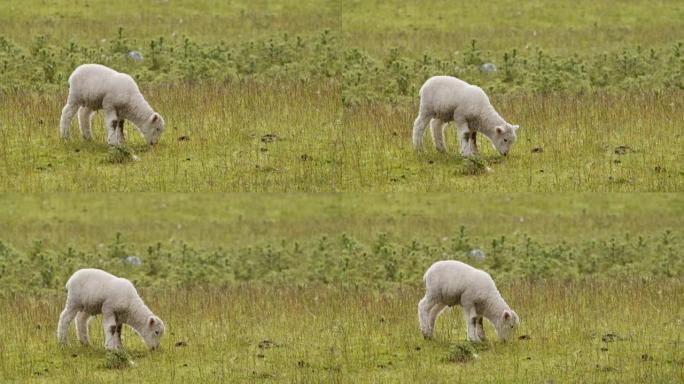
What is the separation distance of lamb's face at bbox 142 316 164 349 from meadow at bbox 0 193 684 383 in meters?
0.33

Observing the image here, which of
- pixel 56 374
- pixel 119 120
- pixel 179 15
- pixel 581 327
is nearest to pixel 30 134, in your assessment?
pixel 119 120

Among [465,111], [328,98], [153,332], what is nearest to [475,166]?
[465,111]

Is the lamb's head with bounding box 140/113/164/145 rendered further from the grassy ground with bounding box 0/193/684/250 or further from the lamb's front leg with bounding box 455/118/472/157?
the grassy ground with bounding box 0/193/684/250

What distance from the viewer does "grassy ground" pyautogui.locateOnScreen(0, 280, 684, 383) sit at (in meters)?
26.2

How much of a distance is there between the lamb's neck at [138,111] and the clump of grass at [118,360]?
588 cm

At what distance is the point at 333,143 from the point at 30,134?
23.5 feet

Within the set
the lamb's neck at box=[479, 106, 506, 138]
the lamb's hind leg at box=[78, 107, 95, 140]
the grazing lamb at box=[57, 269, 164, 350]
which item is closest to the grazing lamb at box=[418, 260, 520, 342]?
the lamb's neck at box=[479, 106, 506, 138]

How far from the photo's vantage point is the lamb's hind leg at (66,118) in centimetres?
3039

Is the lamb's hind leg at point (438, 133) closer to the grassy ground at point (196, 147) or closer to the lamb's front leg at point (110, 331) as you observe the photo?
the grassy ground at point (196, 147)

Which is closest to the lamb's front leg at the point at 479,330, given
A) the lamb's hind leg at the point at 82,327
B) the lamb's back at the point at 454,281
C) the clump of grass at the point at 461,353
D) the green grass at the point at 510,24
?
the lamb's back at the point at 454,281

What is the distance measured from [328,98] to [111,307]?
36.6ft

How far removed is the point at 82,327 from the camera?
27.8 meters

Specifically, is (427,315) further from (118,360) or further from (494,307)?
(118,360)

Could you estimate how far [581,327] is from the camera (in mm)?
29328
